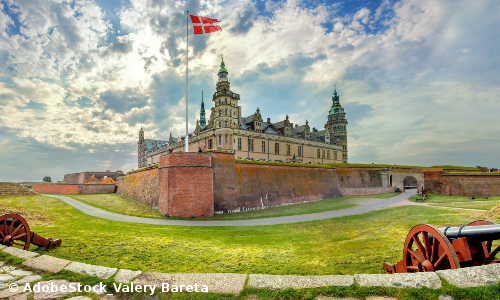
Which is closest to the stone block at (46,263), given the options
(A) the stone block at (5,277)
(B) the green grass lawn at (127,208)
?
(A) the stone block at (5,277)

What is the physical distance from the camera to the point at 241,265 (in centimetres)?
700

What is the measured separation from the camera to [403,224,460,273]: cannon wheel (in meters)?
4.09

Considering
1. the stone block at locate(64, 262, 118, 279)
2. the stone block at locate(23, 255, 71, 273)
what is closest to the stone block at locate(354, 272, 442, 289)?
the stone block at locate(64, 262, 118, 279)

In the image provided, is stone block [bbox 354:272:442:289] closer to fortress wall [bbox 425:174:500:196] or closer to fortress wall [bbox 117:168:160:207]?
fortress wall [bbox 117:168:160:207]

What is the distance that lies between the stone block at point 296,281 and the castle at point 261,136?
88.3 feet

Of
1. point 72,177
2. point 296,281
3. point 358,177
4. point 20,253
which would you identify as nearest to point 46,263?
point 20,253

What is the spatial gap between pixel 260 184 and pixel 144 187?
1371 cm

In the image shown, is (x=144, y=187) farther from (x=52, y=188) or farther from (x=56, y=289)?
(x=56, y=289)

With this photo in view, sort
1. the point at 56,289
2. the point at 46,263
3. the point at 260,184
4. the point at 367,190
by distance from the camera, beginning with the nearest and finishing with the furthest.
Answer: the point at 56,289, the point at 46,263, the point at 260,184, the point at 367,190

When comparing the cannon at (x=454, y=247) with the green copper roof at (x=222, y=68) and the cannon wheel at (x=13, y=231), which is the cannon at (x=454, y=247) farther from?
the green copper roof at (x=222, y=68)

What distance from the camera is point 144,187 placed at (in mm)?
27078

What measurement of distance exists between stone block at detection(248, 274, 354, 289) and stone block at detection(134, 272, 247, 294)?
286 mm

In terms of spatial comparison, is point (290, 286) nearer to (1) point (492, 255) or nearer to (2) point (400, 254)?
(1) point (492, 255)

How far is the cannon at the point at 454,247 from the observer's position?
4.11 meters
